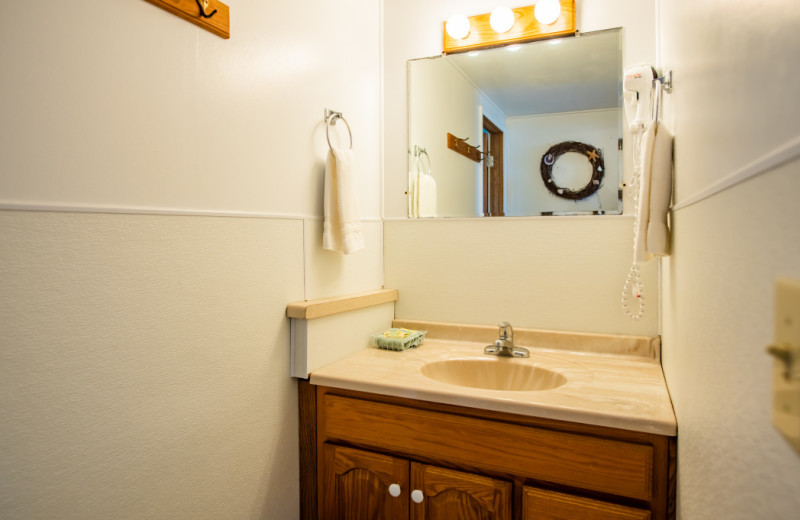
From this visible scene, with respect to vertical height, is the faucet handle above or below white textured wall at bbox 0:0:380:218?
below

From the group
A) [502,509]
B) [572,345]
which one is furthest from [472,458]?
[572,345]

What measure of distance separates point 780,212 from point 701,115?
43 cm

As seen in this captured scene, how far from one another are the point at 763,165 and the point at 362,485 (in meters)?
1.29

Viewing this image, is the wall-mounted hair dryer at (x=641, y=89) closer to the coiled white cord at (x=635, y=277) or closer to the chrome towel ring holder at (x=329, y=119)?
the coiled white cord at (x=635, y=277)

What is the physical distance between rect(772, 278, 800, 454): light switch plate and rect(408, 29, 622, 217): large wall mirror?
137cm

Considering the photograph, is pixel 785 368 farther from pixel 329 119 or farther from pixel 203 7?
pixel 329 119

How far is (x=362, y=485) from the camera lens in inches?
54.1

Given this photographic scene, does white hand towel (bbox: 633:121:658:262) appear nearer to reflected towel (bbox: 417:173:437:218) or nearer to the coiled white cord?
the coiled white cord

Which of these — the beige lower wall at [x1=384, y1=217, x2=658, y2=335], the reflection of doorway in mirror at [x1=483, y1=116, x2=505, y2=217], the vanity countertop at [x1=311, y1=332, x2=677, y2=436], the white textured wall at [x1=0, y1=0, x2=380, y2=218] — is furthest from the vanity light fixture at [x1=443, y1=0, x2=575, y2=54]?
the vanity countertop at [x1=311, y1=332, x2=677, y2=436]

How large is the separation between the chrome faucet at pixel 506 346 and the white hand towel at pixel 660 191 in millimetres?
646

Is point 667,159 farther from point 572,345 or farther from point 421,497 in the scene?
point 421,497

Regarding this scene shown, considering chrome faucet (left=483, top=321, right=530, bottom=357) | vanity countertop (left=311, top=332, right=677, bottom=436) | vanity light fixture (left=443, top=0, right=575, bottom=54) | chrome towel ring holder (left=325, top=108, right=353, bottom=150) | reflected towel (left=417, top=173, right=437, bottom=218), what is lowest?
vanity countertop (left=311, top=332, right=677, bottom=436)

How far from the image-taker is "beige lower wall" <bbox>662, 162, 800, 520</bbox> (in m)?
0.38

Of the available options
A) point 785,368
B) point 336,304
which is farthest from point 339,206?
point 785,368
